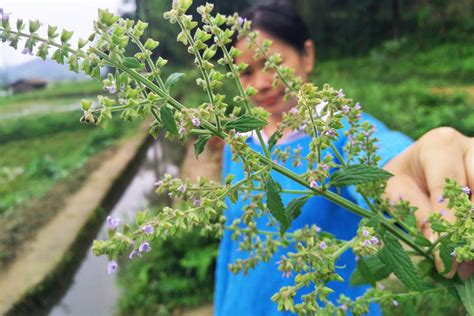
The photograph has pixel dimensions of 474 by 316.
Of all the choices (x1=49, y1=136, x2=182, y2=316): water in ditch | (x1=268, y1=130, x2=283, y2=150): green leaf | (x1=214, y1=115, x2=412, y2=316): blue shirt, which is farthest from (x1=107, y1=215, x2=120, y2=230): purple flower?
(x1=49, y1=136, x2=182, y2=316): water in ditch

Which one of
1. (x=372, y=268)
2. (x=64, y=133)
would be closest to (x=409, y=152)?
(x=372, y=268)

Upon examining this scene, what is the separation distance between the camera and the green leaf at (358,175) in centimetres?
32

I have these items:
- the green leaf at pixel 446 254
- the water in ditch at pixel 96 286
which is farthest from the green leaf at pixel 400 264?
the water in ditch at pixel 96 286

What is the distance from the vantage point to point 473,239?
0.90 ft

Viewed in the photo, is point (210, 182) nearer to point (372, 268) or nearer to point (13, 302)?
point (372, 268)

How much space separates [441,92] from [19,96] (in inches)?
250

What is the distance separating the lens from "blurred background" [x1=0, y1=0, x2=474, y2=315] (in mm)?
2312

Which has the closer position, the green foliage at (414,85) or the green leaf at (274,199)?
the green leaf at (274,199)

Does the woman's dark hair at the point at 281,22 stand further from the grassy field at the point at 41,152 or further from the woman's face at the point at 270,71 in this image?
the grassy field at the point at 41,152

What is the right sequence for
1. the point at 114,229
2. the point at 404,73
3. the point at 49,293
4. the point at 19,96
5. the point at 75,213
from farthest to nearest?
the point at 19,96, the point at 404,73, the point at 75,213, the point at 49,293, the point at 114,229

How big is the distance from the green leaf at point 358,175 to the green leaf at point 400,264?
47mm

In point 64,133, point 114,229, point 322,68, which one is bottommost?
point 64,133

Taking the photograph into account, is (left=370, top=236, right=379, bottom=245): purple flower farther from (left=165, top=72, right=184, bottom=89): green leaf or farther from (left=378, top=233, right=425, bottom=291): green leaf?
(left=165, top=72, right=184, bottom=89): green leaf

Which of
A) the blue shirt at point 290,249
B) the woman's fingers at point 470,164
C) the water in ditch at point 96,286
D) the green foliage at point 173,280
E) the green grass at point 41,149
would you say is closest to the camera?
the woman's fingers at point 470,164
